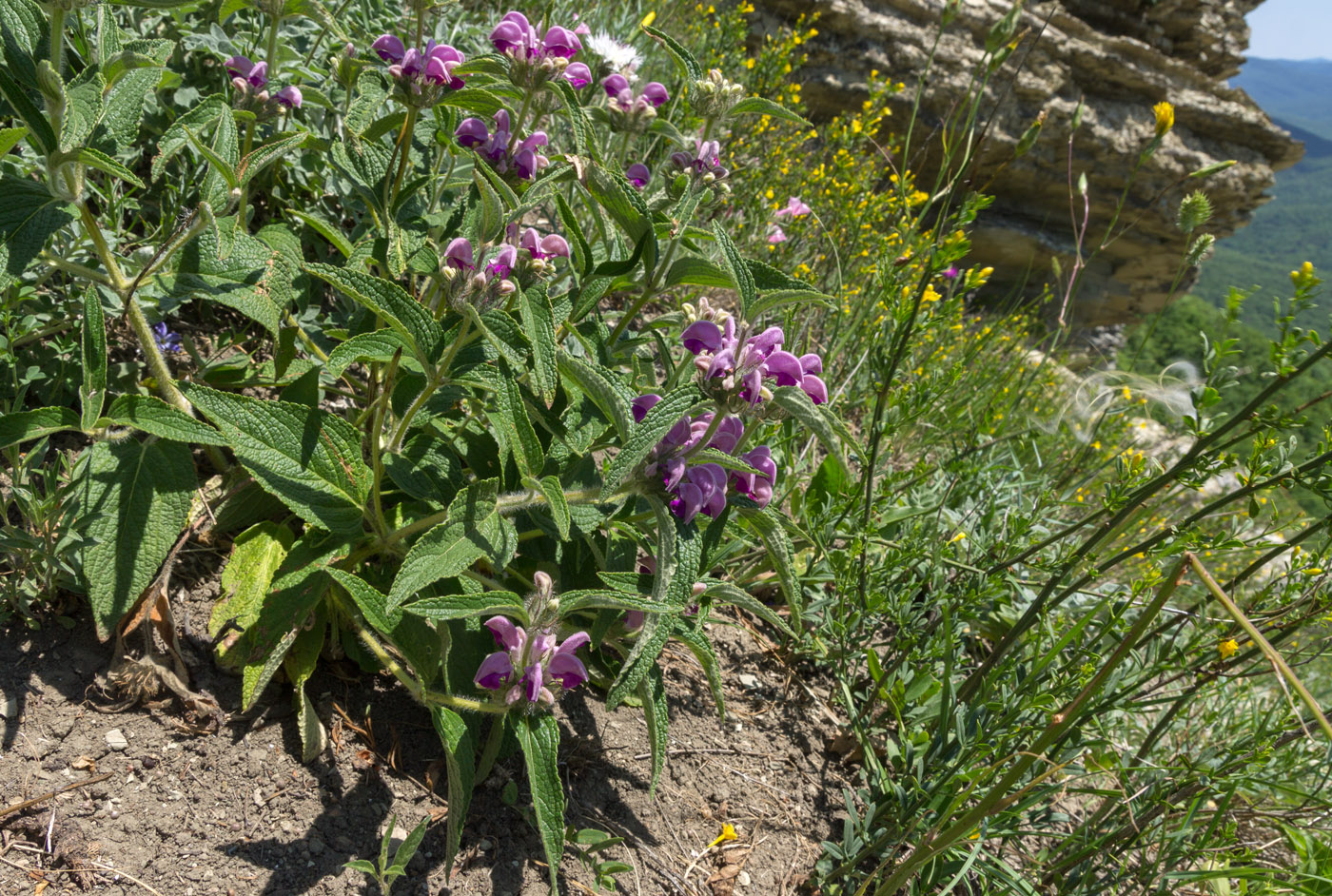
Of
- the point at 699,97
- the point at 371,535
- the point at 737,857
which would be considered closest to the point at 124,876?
the point at 371,535

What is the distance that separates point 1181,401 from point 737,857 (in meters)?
3.22

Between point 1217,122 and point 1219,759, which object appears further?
point 1217,122

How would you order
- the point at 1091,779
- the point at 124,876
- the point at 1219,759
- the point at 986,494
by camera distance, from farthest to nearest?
1. the point at 986,494
2. the point at 1091,779
3. the point at 1219,759
4. the point at 124,876

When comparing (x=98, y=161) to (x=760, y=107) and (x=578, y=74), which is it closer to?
(x=578, y=74)

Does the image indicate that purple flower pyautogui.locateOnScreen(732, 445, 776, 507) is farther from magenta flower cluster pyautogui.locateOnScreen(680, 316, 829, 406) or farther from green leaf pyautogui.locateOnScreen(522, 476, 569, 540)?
green leaf pyautogui.locateOnScreen(522, 476, 569, 540)

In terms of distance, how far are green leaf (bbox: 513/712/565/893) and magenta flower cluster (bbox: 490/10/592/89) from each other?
4.88ft

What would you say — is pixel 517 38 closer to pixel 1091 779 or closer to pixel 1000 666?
pixel 1000 666

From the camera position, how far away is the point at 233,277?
1.67 meters

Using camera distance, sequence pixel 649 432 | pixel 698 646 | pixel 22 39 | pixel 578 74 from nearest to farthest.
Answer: pixel 649 432
pixel 22 39
pixel 698 646
pixel 578 74

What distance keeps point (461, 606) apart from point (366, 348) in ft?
1.65

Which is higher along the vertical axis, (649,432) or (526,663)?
(649,432)

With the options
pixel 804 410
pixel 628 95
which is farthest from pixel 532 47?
pixel 804 410

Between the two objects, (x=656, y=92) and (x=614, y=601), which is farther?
(x=656, y=92)

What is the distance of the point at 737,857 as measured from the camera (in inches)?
77.5
